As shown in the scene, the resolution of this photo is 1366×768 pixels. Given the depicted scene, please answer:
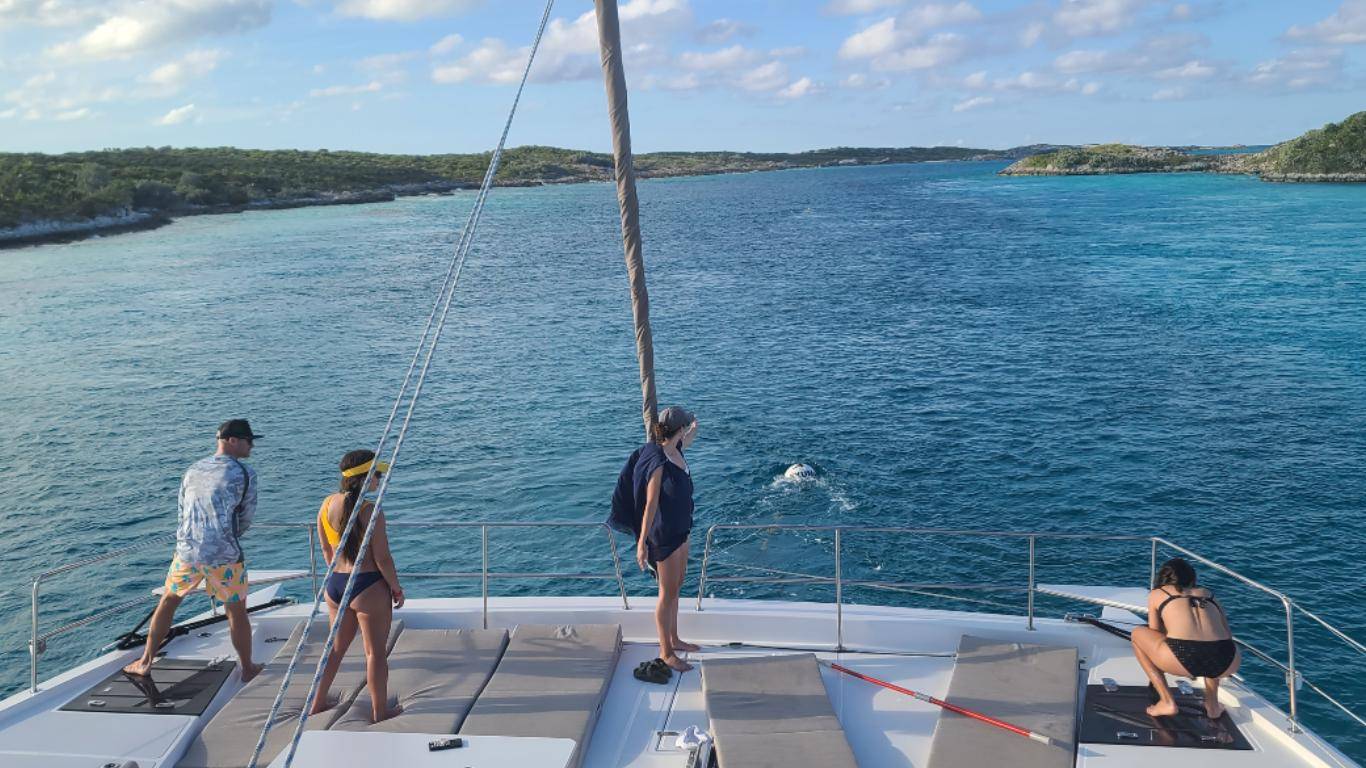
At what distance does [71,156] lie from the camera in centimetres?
14750

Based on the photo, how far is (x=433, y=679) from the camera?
6625 mm

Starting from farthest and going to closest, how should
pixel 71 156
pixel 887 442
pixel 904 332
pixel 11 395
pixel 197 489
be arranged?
pixel 71 156, pixel 904 332, pixel 11 395, pixel 887 442, pixel 197 489

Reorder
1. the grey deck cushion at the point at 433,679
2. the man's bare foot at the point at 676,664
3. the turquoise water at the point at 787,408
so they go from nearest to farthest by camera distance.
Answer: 1. the grey deck cushion at the point at 433,679
2. the man's bare foot at the point at 676,664
3. the turquoise water at the point at 787,408

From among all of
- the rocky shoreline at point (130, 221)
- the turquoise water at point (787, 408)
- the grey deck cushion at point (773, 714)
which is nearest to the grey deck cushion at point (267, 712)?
the grey deck cushion at point (773, 714)

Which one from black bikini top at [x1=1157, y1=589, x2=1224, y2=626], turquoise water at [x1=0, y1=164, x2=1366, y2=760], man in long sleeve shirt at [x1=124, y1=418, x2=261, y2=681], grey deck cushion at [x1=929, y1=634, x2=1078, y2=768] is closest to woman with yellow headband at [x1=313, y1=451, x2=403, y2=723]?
man in long sleeve shirt at [x1=124, y1=418, x2=261, y2=681]

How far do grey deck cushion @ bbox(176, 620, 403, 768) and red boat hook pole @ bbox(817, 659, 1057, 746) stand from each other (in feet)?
11.0

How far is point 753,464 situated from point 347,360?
66.5 feet

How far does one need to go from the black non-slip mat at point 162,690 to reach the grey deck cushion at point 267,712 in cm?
30

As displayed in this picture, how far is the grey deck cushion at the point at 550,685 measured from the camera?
5.97 metres

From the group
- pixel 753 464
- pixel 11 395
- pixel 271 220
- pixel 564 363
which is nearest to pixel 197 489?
pixel 753 464

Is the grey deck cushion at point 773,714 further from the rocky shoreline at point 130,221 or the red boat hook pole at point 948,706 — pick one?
the rocky shoreline at point 130,221

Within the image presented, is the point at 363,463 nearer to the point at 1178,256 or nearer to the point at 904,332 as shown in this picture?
the point at 904,332

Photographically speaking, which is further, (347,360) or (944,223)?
(944,223)

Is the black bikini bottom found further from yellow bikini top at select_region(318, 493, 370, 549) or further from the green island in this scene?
the green island
